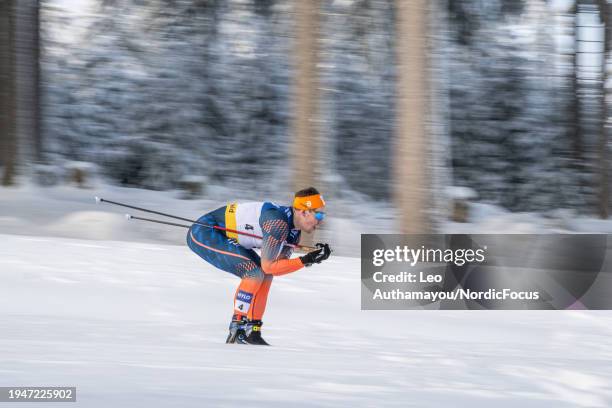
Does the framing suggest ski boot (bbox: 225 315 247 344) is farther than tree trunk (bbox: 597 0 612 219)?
No

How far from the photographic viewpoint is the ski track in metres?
4.37

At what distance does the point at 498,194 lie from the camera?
18.7 metres

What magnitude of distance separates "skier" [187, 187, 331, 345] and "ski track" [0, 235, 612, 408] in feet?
0.89

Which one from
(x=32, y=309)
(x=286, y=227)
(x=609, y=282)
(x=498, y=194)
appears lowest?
(x=498, y=194)

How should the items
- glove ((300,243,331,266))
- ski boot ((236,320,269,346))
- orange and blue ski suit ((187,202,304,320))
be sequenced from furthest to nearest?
ski boot ((236,320,269,346))
orange and blue ski suit ((187,202,304,320))
glove ((300,243,331,266))

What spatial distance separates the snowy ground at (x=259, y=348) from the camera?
14.4ft

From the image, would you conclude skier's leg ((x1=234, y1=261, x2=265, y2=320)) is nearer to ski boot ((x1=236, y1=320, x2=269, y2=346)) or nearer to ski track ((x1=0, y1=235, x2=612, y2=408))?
ski boot ((x1=236, y1=320, x2=269, y2=346))

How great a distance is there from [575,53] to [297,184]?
356 inches

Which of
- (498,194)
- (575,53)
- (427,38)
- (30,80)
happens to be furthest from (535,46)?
(30,80)

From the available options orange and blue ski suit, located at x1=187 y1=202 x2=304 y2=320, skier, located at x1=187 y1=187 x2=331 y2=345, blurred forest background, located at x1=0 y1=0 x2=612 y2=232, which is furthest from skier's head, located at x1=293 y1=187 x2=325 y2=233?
blurred forest background, located at x1=0 y1=0 x2=612 y2=232

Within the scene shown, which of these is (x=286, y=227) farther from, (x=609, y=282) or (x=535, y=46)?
(x=535, y=46)

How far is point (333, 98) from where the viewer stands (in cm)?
1694

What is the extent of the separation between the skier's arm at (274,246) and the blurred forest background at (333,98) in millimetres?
10785

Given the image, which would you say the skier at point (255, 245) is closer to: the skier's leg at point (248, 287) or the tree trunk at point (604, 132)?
the skier's leg at point (248, 287)
